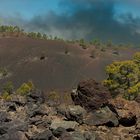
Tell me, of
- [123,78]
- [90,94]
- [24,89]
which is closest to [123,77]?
[123,78]

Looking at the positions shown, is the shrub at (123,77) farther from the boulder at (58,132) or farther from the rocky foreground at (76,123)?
the boulder at (58,132)

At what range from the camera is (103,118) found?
102 ft

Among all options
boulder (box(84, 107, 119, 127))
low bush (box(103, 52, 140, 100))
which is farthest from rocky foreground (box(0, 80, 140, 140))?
low bush (box(103, 52, 140, 100))

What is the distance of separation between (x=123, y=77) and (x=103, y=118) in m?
56.8

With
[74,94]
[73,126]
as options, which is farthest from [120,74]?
[73,126]

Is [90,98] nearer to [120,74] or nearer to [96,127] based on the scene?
[96,127]

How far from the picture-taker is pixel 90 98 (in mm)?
42688

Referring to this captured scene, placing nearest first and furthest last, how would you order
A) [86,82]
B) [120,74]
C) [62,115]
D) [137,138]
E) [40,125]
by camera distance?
1. [137,138]
2. [40,125]
3. [62,115]
4. [86,82]
5. [120,74]

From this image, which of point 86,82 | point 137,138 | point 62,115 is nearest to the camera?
point 137,138

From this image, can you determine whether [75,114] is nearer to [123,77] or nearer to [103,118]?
[103,118]

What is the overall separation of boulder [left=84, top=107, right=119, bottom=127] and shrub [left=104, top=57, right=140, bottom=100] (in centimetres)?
5278

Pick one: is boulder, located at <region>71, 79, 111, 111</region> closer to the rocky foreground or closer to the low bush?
the rocky foreground

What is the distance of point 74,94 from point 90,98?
4244 mm

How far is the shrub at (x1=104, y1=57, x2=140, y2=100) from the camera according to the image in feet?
281
